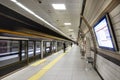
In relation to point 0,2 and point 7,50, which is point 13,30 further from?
point 7,50

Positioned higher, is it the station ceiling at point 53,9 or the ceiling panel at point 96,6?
the station ceiling at point 53,9

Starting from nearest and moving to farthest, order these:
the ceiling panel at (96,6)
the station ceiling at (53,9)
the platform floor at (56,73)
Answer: the ceiling panel at (96,6) → the station ceiling at (53,9) → the platform floor at (56,73)

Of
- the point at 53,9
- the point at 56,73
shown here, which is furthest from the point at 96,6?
the point at 56,73

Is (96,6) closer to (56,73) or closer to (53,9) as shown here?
(53,9)

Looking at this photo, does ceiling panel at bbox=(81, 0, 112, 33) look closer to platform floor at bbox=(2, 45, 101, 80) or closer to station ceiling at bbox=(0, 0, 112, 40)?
station ceiling at bbox=(0, 0, 112, 40)

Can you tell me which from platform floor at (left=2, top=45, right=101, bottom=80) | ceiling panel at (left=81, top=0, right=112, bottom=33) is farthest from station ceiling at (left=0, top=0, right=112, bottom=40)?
platform floor at (left=2, top=45, right=101, bottom=80)

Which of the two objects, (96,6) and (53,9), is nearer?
(96,6)

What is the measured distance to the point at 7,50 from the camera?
10234 mm

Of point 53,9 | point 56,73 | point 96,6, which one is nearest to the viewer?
point 96,6

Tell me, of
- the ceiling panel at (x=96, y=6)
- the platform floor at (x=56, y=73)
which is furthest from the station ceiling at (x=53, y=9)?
the platform floor at (x=56, y=73)

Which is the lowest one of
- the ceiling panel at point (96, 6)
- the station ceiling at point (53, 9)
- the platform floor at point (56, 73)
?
the platform floor at point (56, 73)

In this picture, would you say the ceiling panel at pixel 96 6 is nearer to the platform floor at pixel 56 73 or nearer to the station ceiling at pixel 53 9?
the station ceiling at pixel 53 9

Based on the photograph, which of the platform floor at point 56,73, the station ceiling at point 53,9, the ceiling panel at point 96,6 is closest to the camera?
the ceiling panel at point 96,6

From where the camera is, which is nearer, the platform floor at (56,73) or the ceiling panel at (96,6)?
the ceiling panel at (96,6)
